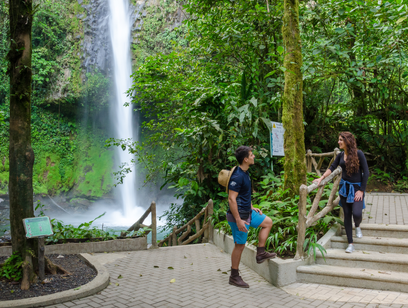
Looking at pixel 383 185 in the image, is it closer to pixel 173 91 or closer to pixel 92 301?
pixel 173 91

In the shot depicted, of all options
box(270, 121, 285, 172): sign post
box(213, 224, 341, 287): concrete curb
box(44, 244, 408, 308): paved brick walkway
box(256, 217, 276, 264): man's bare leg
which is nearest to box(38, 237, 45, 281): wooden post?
box(44, 244, 408, 308): paved brick walkway

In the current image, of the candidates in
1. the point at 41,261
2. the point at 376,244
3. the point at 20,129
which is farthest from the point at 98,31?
the point at 376,244

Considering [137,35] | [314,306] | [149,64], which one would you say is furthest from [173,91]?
[137,35]

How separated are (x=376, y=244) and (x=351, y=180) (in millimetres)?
1076

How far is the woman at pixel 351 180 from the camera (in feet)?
15.3

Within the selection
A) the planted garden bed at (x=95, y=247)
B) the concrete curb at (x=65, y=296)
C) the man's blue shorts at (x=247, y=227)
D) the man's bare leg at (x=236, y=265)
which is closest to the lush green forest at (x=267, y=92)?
the man's blue shorts at (x=247, y=227)

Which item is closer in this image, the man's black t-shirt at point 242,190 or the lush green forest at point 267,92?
the man's black t-shirt at point 242,190

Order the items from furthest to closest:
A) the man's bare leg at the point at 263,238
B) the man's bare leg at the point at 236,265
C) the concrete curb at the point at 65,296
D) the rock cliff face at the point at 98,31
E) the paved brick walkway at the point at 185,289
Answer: the rock cliff face at the point at 98,31, the man's bare leg at the point at 263,238, the man's bare leg at the point at 236,265, the paved brick walkway at the point at 185,289, the concrete curb at the point at 65,296

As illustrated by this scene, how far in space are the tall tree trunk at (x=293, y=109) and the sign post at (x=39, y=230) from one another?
4.17 meters

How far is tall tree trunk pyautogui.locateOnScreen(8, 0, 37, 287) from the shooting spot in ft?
14.0

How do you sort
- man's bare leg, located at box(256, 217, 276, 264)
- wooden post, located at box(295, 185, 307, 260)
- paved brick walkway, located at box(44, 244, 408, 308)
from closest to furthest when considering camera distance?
paved brick walkway, located at box(44, 244, 408, 308), man's bare leg, located at box(256, 217, 276, 264), wooden post, located at box(295, 185, 307, 260)

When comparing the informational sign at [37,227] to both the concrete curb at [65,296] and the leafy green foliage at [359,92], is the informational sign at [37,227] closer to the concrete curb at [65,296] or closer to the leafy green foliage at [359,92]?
the concrete curb at [65,296]

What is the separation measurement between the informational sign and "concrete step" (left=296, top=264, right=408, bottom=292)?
3.50 metres

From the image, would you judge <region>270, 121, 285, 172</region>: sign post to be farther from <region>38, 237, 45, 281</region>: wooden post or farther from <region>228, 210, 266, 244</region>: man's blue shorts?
<region>38, 237, 45, 281</region>: wooden post
